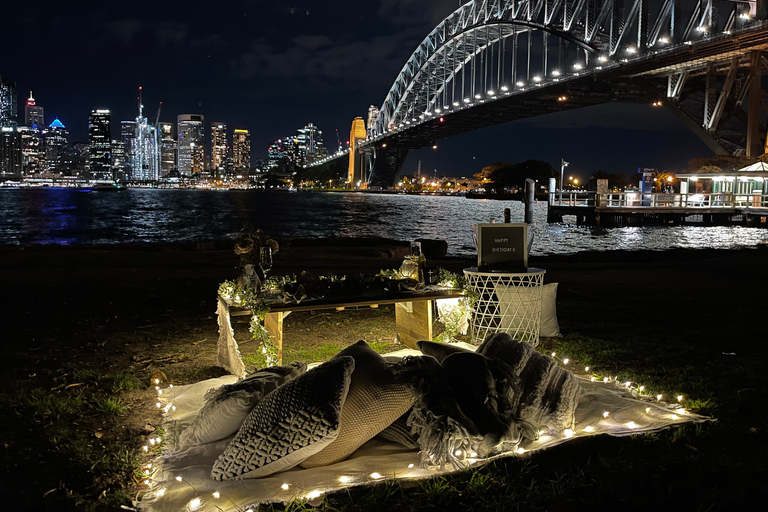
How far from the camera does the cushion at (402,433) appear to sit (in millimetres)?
3367

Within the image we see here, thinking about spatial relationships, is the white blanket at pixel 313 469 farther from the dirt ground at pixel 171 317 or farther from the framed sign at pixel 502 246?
the framed sign at pixel 502 246

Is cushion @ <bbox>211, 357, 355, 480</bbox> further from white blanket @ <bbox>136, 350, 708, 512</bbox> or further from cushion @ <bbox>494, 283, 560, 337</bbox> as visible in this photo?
cushion @ <bbox>494, 283, 560, 337</bbox>

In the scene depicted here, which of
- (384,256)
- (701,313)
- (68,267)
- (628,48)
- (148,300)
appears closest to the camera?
(701,313)

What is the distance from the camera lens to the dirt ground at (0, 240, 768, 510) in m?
4.52

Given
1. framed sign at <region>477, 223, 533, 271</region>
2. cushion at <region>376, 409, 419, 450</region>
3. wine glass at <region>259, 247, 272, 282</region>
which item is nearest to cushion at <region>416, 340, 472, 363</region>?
cushion at <region>376, 409, 419, 450</region>

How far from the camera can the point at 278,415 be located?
299 cm

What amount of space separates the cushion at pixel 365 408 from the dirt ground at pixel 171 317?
1167 millimetres

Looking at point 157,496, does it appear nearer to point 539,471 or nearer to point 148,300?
point 539,471

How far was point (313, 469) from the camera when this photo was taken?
10.3ft

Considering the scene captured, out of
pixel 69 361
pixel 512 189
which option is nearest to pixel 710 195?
pixel 69 361

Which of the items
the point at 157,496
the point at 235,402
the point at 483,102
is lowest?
the point at 157,496

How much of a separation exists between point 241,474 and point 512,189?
12308 centimetres

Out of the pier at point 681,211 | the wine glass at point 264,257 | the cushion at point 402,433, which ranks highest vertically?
the pier at point 681,211

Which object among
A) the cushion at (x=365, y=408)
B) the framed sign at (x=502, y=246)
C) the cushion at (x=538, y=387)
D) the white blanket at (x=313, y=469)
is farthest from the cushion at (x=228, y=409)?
the framed sign at (x=502, y=246)
